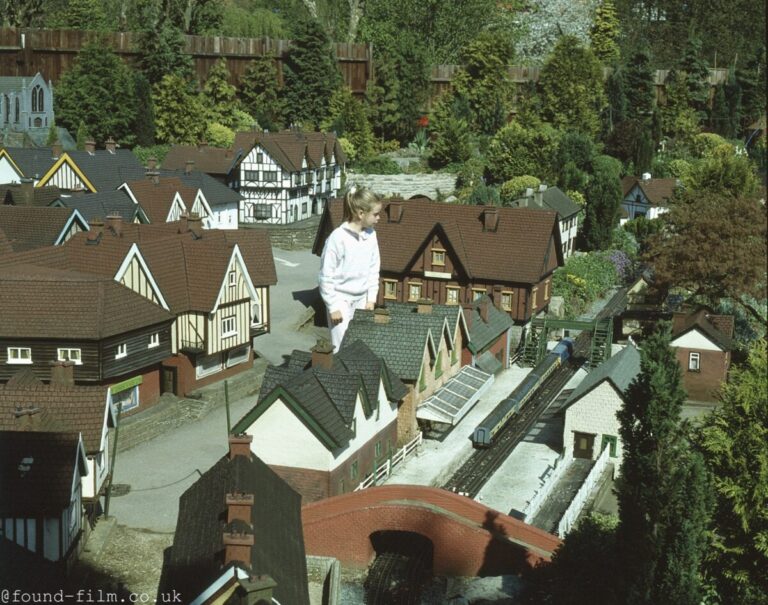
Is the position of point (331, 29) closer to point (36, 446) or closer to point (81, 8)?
point (81, 8)

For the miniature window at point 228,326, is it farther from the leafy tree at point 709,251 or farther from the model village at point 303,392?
the leafy tree at point 709,251

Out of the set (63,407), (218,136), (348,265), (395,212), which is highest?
(348,265)

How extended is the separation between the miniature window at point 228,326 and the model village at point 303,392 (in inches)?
3.9

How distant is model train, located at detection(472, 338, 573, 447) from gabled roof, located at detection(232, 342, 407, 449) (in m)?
4.82

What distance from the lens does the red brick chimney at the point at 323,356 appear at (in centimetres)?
3597

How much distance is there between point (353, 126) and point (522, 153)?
14.8 meters

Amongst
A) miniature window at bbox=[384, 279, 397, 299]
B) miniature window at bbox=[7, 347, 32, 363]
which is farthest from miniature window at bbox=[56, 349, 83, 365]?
miniature window at bbox=[384, 279, 397, 299]

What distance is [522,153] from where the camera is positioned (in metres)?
80.2

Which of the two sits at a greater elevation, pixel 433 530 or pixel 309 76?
pixel 309 76

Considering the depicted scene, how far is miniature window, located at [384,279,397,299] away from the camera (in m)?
58.9

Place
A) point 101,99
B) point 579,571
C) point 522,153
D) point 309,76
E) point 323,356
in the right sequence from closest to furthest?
point 579,571
point 323,356
point 101,99
point 522,153
point 309,76

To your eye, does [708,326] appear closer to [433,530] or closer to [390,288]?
[390,288]

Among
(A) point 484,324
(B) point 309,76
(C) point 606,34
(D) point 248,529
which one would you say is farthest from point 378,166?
(D) point 248,529

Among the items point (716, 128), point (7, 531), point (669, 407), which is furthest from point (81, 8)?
point (669, 407)
